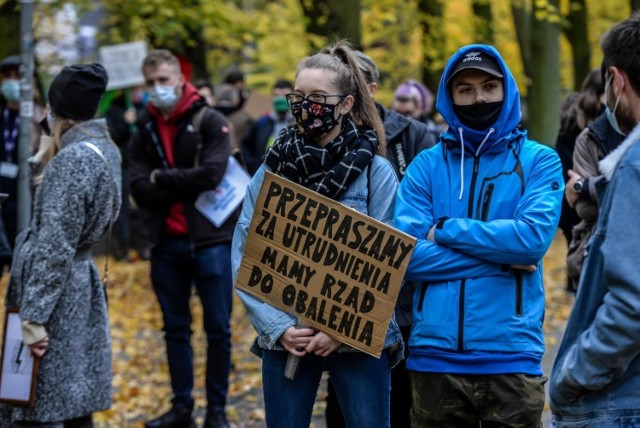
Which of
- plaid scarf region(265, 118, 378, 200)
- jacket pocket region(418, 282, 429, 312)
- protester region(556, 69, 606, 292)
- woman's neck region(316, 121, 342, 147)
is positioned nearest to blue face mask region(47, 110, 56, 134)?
plaid scarf region(265, 118, 378, 200)

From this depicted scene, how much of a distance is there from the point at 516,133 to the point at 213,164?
3.00m

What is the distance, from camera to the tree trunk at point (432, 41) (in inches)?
690

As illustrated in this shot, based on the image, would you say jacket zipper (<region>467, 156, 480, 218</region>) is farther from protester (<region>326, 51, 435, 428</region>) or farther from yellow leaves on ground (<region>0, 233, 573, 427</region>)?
yellow leaves on ground (<region>0, 233, 573, 427</region>)

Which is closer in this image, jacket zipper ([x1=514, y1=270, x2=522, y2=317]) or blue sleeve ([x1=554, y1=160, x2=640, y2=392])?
blue sleeve ([x1=554, y1=160, x2=640, y2=392])

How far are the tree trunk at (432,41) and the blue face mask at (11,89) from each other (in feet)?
31.3

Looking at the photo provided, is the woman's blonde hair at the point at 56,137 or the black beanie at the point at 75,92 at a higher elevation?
the black beanie at the point at 75,92

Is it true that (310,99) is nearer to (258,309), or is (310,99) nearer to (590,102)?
(258,309)

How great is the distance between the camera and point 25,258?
498cm

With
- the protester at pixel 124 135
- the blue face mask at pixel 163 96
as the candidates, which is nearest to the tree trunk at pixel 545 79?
the protester at pixel 124 135

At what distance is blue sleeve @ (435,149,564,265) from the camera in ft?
12.7

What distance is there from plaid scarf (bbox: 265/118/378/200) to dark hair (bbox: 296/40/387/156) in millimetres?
126

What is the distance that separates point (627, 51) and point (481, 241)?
1.09 metres

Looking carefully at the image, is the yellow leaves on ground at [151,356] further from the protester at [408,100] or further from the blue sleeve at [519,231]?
the blue sleeve at [519,231]

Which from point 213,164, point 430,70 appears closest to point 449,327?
point 213,164
